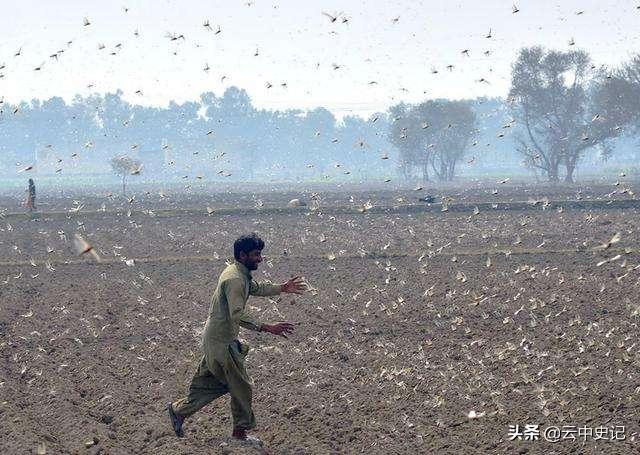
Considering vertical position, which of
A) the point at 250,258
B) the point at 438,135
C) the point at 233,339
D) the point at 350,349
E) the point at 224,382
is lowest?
the point at 350,349

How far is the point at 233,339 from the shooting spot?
357 inches

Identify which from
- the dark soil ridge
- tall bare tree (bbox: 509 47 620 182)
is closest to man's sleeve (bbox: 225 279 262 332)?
the dark soil ridge

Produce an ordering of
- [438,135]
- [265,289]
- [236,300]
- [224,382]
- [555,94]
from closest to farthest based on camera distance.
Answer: [236,300]
[224,382]
[265,289]
[555,94]
[438,135]

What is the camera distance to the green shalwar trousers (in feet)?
29.6

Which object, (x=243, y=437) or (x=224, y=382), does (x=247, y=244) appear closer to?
(x=224, y=382)

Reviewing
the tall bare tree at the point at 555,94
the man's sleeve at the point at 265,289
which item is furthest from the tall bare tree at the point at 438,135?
the man's sleeve at the point at 265,289

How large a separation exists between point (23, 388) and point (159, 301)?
722cm

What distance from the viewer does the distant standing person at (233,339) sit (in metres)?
8.90

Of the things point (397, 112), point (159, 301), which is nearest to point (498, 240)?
point (159, 301)

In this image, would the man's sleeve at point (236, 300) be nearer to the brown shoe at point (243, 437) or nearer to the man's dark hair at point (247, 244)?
the man's dark hair at point (247, 244)

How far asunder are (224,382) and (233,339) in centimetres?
49

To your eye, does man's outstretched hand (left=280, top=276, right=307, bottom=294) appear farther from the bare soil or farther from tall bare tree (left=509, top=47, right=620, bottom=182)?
tall bare tree (left=509, top=47, right=620, bottom=182)

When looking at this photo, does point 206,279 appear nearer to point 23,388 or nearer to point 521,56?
point 23,388

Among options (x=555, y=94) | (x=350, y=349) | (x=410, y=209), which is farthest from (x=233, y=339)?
(x=555, y=94)
